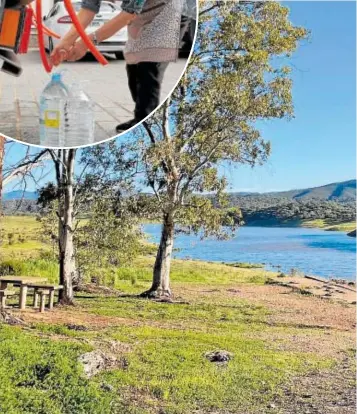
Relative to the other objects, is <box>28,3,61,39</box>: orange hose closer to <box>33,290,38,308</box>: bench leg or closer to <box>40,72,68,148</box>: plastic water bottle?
<box>40,72,68,148</box>: plastic water bottle

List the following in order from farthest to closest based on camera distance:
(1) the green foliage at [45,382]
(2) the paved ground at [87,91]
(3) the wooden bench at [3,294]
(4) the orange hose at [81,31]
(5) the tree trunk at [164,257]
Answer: (5) the tree trunk at [164,257] < (3) the wooden bench at [3,294] < (1) the green foliage at [45,382] < (2) the paved ground at [87,91] < (4) the orange hose at [81,31]

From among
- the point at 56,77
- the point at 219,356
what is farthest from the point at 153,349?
the point at 56,77

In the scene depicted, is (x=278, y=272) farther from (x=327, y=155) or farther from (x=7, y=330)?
(x=7, y=330)

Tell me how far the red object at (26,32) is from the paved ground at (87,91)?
0.05 m

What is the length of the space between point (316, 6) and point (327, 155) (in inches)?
33.8

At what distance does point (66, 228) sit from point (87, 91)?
174 centimetres

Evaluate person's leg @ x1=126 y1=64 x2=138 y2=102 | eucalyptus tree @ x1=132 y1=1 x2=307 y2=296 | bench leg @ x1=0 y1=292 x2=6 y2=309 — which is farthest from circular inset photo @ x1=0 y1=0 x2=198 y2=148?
bench leg @ x1=0 y1=292 x2=6 y2=309

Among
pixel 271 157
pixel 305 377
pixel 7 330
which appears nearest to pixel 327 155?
pixel 271 157

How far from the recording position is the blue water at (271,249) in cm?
516

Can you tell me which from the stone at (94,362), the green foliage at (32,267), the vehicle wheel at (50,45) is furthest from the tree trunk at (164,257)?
the vehicle wheel at (50,45)

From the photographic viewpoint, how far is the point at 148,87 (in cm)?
353

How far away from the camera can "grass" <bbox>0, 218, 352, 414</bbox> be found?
13.7ft

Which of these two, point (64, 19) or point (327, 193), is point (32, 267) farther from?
point (64, 19)

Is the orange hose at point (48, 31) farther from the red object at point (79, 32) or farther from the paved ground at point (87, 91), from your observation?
the paved ground at point (87, 91)
